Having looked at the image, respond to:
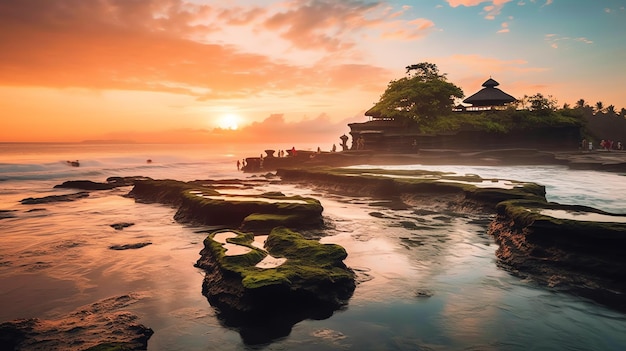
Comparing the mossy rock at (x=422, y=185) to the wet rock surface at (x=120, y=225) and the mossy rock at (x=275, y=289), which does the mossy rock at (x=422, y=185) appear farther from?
the wet rock surface at (x=120, y=225)

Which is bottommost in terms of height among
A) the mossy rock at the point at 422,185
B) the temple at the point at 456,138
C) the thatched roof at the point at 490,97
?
the mossy rock at the point at 422,185

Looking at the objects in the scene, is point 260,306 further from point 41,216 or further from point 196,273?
point 41,216

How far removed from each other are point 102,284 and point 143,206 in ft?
45.6

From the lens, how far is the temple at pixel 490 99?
53562 mm

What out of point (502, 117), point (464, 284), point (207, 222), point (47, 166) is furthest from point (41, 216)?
point (47, 166)

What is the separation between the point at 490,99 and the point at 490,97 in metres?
0.55

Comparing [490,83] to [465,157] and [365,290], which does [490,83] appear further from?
[365,290]

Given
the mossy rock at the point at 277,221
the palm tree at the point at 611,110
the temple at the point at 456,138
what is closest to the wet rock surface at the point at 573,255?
the mossy rock at the point at 277,221

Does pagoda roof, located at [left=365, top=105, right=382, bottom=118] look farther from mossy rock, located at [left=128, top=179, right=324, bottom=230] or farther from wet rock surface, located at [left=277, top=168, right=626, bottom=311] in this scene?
wet rock surface, located at [left=277, top=168, right=626, bottom=311]

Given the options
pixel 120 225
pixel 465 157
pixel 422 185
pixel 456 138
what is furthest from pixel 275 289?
pixel 456 138

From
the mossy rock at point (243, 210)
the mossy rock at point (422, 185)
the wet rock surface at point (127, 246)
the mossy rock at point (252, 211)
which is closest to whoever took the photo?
the wet rock surface at point (127, 246)

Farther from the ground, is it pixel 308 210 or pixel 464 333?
pixel 308 210

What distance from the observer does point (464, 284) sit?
923 centimetres

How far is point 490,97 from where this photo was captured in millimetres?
53906
